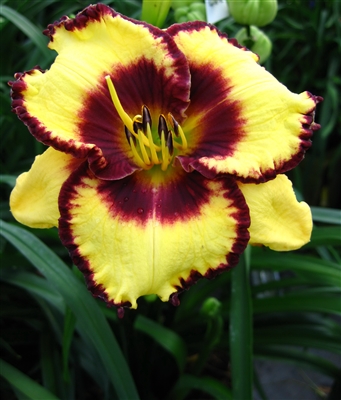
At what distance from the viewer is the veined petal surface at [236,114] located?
50 cm

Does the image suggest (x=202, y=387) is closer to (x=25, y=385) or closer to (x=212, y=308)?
(x=212, y=308)

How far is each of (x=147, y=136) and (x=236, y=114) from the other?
106 mm

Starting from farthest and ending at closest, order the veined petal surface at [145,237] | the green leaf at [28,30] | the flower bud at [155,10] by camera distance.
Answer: the green leaf at [28,30] → the flower bud at [155,10] → the veined petal surface at [145,237]

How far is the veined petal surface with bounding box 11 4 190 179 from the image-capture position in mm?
505

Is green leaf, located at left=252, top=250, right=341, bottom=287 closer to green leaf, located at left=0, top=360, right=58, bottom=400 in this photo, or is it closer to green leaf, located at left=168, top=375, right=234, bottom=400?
green leaf, located at left=168, top=375, right=234, bottom=400

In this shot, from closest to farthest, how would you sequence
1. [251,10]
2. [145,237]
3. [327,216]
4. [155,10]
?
[145,237]
[155,10]
[251,10]
[327,216]

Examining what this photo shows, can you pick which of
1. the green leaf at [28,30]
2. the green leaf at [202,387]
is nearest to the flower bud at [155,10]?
the green leaf at [28,30]

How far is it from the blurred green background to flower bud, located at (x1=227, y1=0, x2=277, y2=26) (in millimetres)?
345

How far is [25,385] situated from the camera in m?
0.69

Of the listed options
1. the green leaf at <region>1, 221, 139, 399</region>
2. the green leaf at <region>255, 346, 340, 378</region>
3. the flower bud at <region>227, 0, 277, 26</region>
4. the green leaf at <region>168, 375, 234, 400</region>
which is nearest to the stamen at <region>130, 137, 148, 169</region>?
the green leaf at <region>1, 221, 139, 399</region>

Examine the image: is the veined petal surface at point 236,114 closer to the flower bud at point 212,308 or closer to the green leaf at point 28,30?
the flower bud at point 212,308

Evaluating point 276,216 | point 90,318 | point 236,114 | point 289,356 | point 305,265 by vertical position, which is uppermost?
point 236,114

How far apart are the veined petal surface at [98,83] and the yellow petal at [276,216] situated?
0.44ft

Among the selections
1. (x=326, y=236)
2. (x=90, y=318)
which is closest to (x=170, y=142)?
(x=90, y=318)
